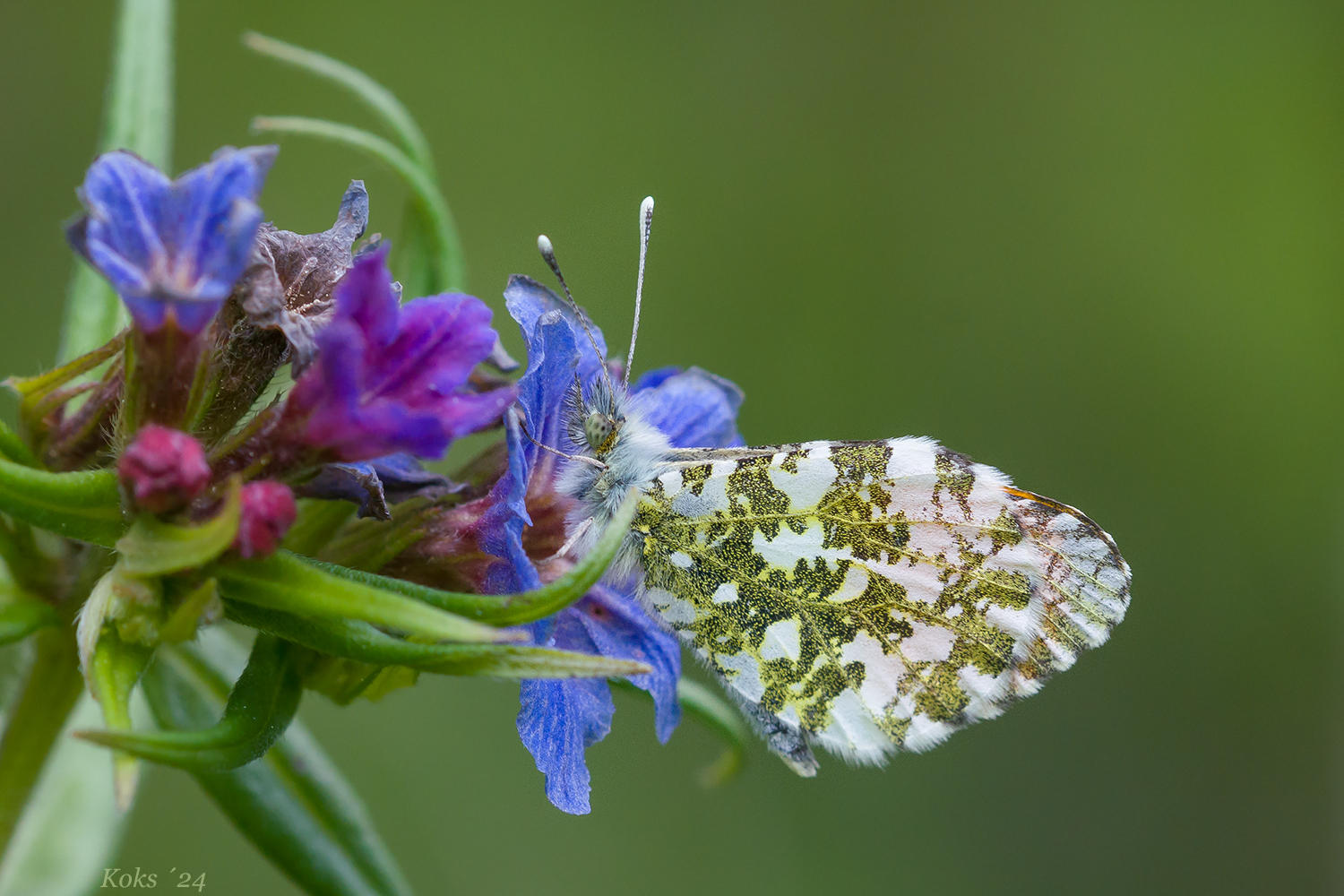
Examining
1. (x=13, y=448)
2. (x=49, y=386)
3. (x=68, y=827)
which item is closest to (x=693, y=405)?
(x=49, y=386)

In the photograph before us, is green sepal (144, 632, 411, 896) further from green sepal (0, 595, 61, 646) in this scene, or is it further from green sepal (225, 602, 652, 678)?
green sepal (225, 602, 652, 678)

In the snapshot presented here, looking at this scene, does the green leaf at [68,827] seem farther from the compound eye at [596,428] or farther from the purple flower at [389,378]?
the purple flower at [389,378]

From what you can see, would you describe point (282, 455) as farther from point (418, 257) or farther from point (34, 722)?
point (418, 257)

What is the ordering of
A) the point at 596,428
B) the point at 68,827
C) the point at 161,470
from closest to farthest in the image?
the point at 161,470, the point at 596,428, the point at 68,827

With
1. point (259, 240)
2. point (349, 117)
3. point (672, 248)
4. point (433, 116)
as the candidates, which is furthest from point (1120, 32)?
point (259, 240)

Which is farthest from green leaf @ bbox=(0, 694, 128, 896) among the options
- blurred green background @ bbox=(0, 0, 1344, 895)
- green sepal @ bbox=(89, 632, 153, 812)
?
blurred green background @ bbox=(0, 0, 1344, 895)
